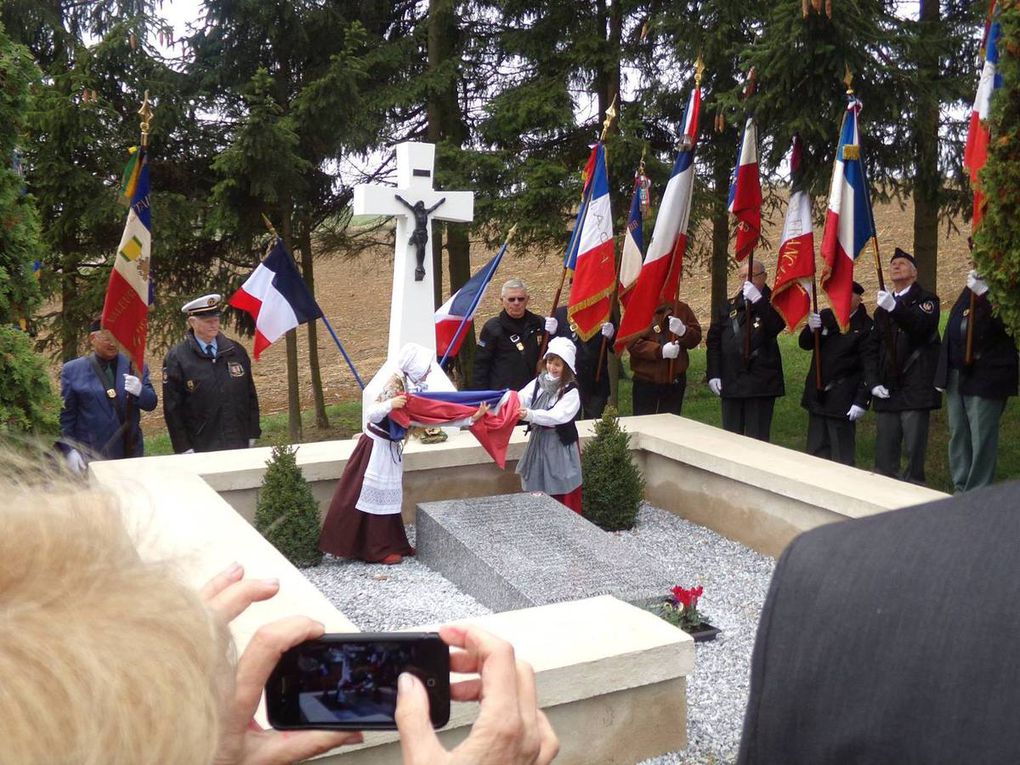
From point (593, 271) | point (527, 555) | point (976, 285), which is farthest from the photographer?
point (593, 271)

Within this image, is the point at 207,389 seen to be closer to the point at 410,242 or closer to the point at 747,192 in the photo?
the point at 410,242

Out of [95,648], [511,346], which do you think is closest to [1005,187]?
[511,346]

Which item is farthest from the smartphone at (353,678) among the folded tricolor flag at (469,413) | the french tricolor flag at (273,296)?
the french tricolor flag at (273,296)

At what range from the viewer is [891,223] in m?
35.7

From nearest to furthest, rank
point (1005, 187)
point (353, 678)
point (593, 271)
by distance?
point (353, 678)
point (1005, 187)
point (593, 271)

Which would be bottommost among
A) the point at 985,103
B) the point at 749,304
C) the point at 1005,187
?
the point at 749,304

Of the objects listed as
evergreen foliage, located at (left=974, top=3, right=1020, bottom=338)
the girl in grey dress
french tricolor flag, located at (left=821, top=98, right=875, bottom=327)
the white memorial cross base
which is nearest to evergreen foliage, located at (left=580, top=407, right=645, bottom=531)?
the girl in grey dress

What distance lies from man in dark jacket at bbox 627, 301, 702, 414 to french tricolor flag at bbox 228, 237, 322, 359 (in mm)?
3138

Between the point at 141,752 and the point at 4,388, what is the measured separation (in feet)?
17.7

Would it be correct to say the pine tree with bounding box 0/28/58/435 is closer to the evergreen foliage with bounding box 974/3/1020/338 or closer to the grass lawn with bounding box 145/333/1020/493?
the grass lawn with bounding box 145/333/1020/493

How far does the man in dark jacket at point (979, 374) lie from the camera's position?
25.1ft

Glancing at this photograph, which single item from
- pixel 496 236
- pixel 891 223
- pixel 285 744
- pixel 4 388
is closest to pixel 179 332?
pixel 496 236

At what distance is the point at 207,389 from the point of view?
8.05 metres

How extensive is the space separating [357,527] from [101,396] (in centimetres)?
246
